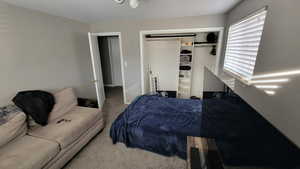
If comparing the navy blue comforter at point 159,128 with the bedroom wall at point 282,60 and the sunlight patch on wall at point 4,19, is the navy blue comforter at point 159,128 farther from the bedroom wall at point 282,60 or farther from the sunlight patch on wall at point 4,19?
the sunlight patch on wall at point 4,19

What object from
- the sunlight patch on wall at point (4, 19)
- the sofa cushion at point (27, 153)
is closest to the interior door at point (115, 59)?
the sunlight patch on wall at point (4, 19)

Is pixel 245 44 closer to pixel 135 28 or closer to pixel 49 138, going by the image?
pixel 135 28

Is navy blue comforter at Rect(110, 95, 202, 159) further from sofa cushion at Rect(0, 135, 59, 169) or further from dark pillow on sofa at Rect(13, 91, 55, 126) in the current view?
dark pillow on sofa at Rect(13, 91, 55, 126)

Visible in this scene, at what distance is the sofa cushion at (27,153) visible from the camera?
1255mm

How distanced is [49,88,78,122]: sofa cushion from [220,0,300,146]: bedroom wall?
295 cm

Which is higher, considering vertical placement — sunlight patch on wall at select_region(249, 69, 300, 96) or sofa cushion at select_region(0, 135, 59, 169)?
sunlight patch on wall at select_region(249, 69, 300, 96)

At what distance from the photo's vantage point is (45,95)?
203 cm

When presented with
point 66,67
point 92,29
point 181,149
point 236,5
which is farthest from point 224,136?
point 92,29

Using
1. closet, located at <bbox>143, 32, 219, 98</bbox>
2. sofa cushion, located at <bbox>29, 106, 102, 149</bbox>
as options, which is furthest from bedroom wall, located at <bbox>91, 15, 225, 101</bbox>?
sofa cushion, located at <bbox>29, 106, 102, 149</bbox>

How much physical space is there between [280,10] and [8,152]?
3.26 m

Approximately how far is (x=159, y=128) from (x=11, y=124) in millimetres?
1963

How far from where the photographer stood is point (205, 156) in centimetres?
115

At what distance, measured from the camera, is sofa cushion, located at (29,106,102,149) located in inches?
65.4

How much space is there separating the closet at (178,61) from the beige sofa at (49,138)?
2045mm
